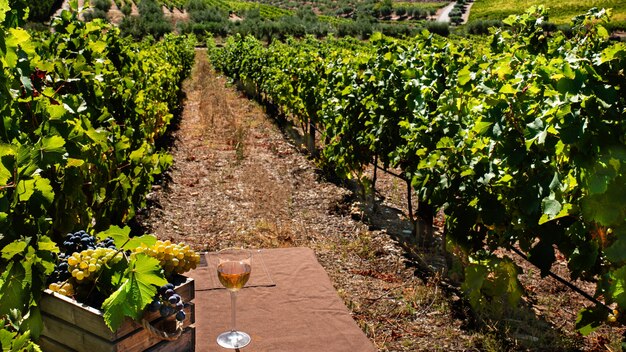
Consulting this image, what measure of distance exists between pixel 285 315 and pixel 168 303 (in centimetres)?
157

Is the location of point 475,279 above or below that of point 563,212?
below

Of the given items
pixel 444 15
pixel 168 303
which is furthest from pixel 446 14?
pixel 168 303

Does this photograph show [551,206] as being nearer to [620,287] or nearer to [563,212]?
[563,212]

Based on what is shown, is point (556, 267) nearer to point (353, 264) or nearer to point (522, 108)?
point (353, 264)

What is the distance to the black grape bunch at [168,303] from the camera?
228cm

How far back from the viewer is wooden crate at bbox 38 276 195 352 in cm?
225

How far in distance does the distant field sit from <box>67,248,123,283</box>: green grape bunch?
6281cm

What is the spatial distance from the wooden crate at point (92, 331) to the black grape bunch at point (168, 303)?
67 mm

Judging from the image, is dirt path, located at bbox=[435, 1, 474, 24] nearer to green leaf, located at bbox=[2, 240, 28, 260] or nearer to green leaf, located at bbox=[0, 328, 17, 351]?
green leaf, located at bbox=[2, 240, 28, 260]

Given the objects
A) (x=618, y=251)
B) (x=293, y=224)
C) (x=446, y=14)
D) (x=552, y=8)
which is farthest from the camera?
(x=446, y=14)

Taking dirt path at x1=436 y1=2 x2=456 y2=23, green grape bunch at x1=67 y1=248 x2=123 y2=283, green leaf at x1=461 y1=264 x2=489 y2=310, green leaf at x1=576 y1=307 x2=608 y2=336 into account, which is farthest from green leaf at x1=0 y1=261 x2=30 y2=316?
dirt path at x1=436 y1=2 x2=456 y2=23

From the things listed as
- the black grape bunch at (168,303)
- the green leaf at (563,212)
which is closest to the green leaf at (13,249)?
the black grape bunch at (168,303)

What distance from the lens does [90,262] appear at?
7.55 feet

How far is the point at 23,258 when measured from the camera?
Result: 223 cm
